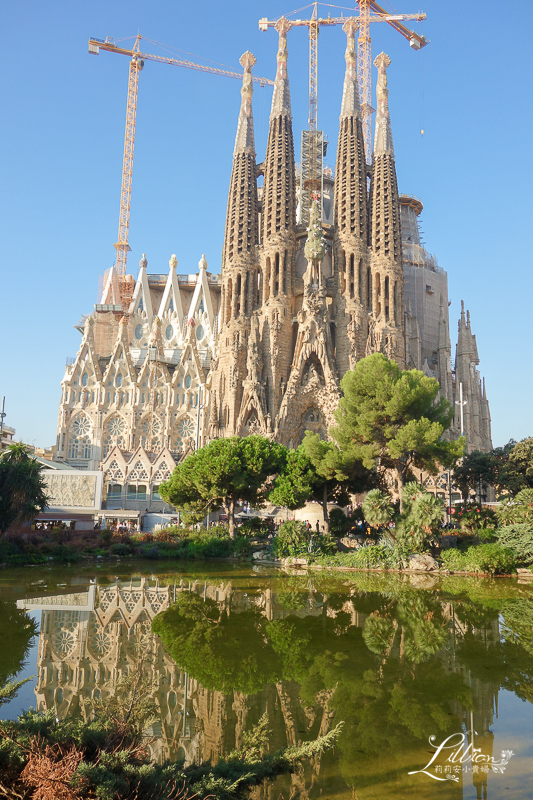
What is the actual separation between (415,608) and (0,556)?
13.3 m

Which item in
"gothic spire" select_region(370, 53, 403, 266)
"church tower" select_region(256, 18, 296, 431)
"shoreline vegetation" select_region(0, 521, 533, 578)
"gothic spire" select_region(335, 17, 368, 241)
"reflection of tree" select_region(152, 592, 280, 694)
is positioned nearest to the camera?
"reflection of tree" select_region(152, 592, 280, 694)

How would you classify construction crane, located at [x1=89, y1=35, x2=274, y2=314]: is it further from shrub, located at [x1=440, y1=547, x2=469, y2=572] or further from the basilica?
shrub, located at [x1=440, y1=547, x2=469, y2=572]

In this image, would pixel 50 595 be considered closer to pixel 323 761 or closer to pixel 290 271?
pixel 323 761

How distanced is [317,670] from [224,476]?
15990 mm

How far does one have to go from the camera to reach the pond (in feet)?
18.6

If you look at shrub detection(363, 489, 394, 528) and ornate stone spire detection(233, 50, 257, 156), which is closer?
shrub detection(363, 489, 394, 528)

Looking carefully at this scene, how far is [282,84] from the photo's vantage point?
47.0 meters

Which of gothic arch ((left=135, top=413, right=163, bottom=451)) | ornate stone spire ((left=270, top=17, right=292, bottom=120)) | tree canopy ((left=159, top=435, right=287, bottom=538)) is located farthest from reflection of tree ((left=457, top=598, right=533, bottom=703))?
ornate stone spire ((left=270, top=17, right=292, bottom=120))

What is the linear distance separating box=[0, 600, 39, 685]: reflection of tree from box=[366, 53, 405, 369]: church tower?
33.2 m

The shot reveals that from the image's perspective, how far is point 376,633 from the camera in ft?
35.2

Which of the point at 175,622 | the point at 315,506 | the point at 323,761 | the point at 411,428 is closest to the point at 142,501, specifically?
the point at 315,506

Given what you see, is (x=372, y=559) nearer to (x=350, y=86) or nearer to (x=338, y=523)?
(x=338, y=523)

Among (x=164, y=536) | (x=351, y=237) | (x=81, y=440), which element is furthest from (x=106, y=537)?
(x=351, y=237)

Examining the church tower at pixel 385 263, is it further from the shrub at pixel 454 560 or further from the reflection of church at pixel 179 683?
the reflection of church at pixel 179 683
